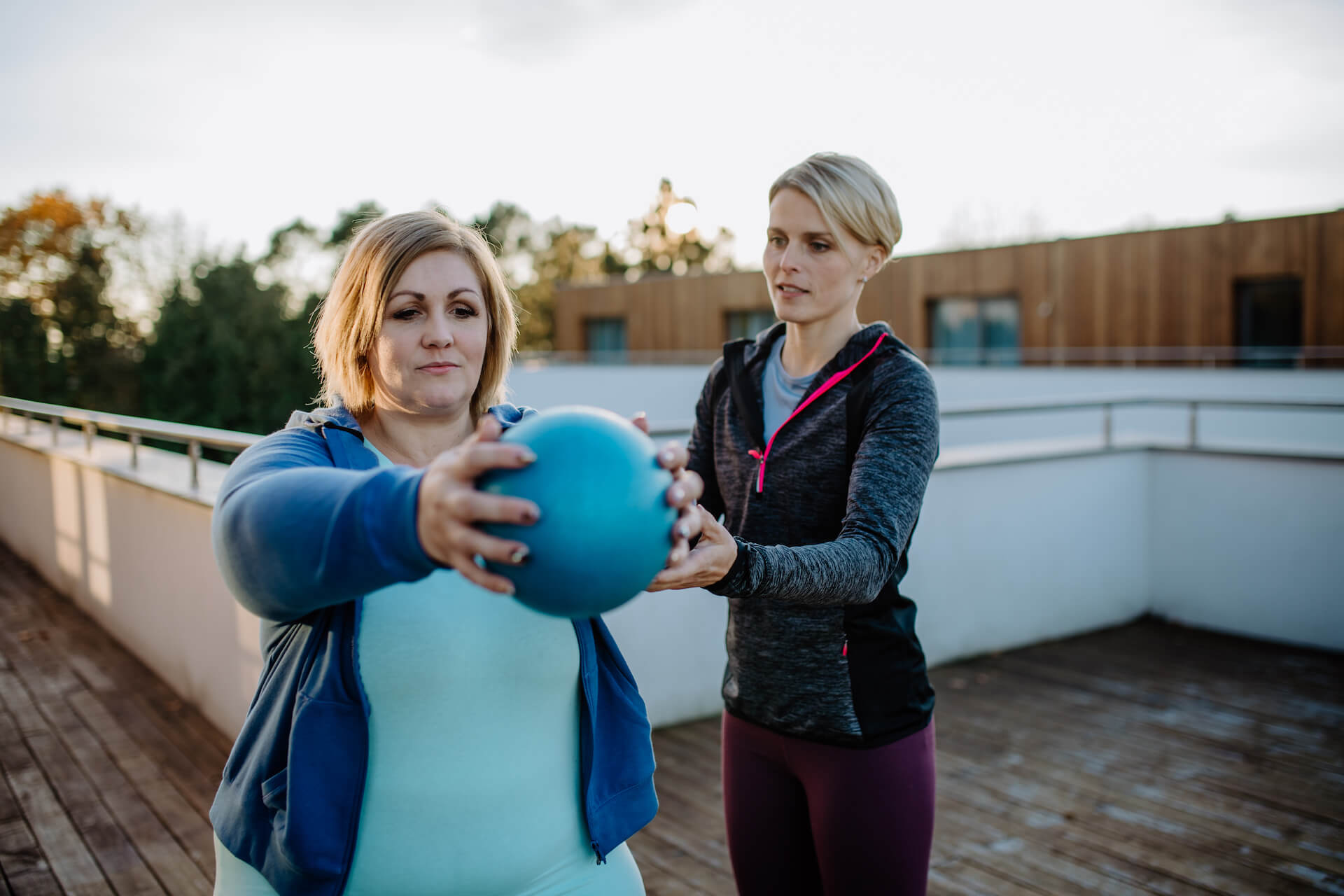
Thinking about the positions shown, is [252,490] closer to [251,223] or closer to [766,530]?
[766,530]

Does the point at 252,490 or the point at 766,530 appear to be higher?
the point at 252,490

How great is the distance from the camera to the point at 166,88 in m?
15.5

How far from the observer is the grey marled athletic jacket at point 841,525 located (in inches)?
62.2

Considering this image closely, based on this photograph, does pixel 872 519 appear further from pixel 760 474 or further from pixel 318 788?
pixel 318 788

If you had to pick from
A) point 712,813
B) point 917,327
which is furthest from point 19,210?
point 712,813

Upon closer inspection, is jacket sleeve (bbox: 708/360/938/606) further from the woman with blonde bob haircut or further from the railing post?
the railing post

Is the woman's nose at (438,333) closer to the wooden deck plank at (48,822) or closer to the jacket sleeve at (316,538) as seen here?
the jacket sleeve at (316,538)

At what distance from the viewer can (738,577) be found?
1.32 m

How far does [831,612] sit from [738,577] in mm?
495

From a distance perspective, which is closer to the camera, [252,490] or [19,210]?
[252,490]

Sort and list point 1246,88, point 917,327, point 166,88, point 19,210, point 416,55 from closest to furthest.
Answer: point 416,55 < point 1246,88 < point 166,88 < point 917,327 < point 19,210

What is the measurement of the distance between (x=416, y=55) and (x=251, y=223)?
12771 mm

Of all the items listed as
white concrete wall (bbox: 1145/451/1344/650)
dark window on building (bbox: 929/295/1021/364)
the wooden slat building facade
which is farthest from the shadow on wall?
dark window on building (bbox: 929/295/1021/364)

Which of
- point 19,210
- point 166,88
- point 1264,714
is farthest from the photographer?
point 19,210
